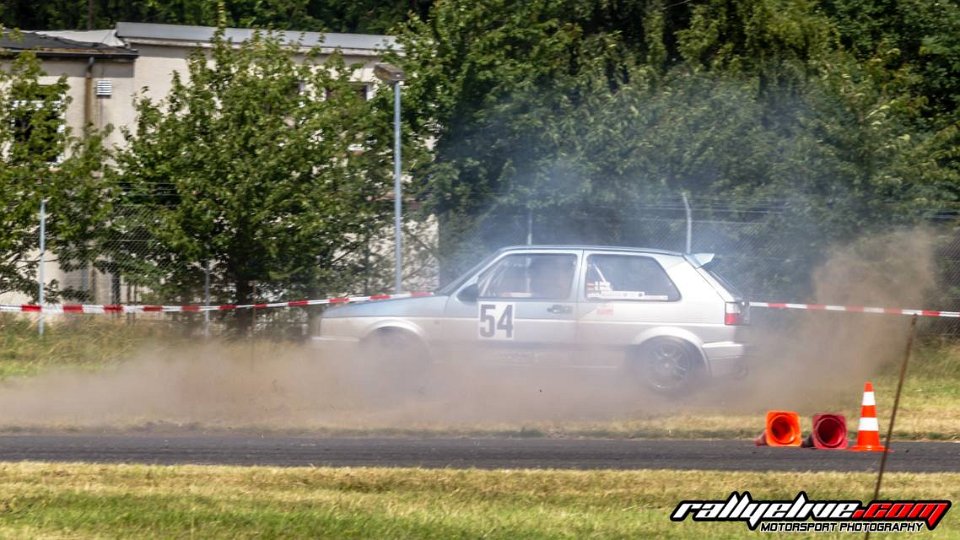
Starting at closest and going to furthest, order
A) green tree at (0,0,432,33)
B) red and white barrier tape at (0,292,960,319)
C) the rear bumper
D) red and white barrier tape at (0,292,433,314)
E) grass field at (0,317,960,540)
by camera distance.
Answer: grass field at (0,317,960,540) → the rear bumper → red and white barrier tape at (0,292,960,319) → red and white barrier tape at (0,292,433,314) → green tree at (0,0,432,33)

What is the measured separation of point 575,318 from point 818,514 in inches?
275

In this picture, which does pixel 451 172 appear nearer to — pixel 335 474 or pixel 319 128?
pixel 319 128

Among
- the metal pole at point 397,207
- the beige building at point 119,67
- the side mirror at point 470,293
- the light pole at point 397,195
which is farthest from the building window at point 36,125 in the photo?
the side mirror at point 470,293

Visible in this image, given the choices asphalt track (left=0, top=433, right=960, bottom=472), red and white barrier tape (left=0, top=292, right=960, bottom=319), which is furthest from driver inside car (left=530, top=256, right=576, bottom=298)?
asphalt track (left=0, top=433, right=960, bottom=472)

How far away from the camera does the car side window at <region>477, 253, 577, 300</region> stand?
14.6 metres

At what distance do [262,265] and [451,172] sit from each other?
10.5ft

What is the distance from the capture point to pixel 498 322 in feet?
47.5

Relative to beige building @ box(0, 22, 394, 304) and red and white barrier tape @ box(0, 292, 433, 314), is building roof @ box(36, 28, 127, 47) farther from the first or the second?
red and white barrier tape @ box(0, 292, 433, 314)

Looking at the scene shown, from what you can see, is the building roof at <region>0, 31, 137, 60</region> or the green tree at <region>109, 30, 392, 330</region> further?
the building roof at <region>0, 31, 137, 60</region>

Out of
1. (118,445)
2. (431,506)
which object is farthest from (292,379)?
(431,506)

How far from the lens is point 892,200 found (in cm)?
1883

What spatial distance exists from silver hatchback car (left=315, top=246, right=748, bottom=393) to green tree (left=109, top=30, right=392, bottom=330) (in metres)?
4.94

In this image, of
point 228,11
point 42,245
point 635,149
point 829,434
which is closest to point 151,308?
point 42,245

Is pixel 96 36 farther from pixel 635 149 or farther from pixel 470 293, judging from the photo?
pixel 470 293
